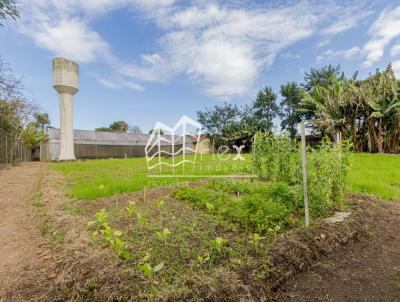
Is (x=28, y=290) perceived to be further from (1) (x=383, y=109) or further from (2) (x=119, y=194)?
(1) (x=383, y=109)

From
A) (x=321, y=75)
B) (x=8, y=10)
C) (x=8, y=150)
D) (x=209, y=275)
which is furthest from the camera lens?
(x=321, y=75)

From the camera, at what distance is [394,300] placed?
195 centimetres

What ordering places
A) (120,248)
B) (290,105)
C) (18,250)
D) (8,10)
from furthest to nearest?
1. (290,105)
2. (8,10)
3. (18,250)
4. (120,248)

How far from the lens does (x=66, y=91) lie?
59.2 ft

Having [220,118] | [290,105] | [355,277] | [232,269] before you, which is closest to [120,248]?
[232,269]

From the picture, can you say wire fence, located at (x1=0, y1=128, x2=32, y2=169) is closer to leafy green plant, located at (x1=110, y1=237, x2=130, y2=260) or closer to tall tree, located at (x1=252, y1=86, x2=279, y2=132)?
leafy green plant, located at (x1=110, y1=237, x2=130, y2=260)

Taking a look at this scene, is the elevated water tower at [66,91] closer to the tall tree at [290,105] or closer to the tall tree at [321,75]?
the tall tree at [290,105]

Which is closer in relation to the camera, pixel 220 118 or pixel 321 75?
pixel 321 75

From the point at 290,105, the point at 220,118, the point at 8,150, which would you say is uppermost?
the point at 290,105

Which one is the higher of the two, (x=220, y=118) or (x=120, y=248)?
(x=220, y=118)

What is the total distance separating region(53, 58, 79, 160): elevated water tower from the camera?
17.4 metres

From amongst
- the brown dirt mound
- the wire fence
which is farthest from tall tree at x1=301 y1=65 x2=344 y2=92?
the wire fence

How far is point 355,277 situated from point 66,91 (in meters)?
20.8

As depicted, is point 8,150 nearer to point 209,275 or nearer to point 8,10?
point 8,10
